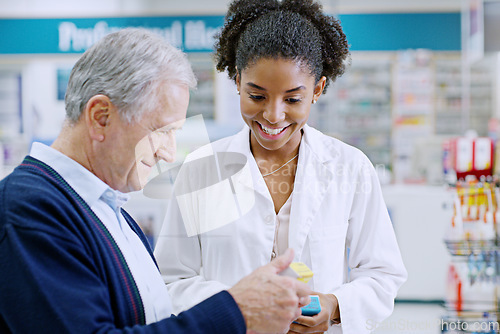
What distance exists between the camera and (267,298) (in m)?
0.93

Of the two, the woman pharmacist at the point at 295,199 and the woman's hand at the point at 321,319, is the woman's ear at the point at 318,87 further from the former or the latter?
the woman's hand at the point at 321,319

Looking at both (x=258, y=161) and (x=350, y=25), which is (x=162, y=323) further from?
(x=350, y=25)

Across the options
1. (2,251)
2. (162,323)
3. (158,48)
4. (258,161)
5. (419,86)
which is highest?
(419,86)

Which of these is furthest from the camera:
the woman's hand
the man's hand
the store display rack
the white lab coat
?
the store display rack

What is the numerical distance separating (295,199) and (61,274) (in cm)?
68

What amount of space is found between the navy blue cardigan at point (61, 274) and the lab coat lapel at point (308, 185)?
0.43 metres

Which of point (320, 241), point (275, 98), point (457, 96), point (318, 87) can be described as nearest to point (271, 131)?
point (275, 98)

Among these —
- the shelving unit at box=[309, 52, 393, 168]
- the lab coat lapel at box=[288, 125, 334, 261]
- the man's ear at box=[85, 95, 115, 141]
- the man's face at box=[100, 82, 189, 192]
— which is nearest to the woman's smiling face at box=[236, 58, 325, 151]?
the lab coat lapel at box=[288, 125, 334, 261]

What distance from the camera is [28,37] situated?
426cm

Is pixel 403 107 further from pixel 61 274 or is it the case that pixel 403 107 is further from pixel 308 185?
pixel 61 274

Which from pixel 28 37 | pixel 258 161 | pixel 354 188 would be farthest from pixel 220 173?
pixel 28 37

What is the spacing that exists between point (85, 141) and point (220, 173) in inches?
17.9

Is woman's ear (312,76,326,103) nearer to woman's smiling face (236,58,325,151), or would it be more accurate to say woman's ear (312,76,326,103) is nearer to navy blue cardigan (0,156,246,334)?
woman's smiling face (236,58,325,151)

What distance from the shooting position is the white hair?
972mm
